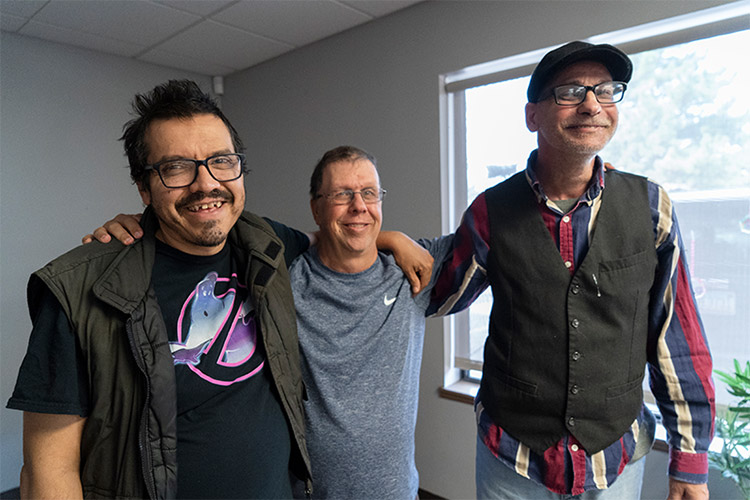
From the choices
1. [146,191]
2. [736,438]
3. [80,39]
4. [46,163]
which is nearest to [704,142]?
[736,438]

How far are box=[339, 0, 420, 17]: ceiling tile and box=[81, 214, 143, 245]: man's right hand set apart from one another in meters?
2.11

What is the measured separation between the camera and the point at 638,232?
3.87 ft

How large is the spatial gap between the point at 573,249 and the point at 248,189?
333cm

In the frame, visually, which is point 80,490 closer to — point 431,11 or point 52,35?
point 431,11

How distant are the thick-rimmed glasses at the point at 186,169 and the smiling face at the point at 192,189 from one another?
0.04ft

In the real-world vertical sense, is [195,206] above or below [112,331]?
above

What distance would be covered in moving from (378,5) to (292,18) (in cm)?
58

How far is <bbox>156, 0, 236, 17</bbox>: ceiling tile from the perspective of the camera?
2665mm

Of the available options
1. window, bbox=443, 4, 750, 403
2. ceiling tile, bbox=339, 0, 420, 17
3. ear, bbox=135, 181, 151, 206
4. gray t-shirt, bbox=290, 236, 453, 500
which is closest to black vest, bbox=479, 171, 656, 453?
gray t-shirt, bbox=290, 236, 453, 500

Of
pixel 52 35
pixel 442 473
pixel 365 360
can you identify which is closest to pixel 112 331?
pixel 365 360

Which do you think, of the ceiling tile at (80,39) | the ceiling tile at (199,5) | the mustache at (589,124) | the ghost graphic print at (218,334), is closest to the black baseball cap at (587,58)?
the mustache at (589,124)

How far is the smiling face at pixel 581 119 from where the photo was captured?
1112 mm

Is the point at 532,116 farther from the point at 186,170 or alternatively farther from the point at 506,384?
the point at 186,170

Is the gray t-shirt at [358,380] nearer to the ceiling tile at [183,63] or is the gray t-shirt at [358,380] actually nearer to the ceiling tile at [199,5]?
the ceiling tile at [199,5]
